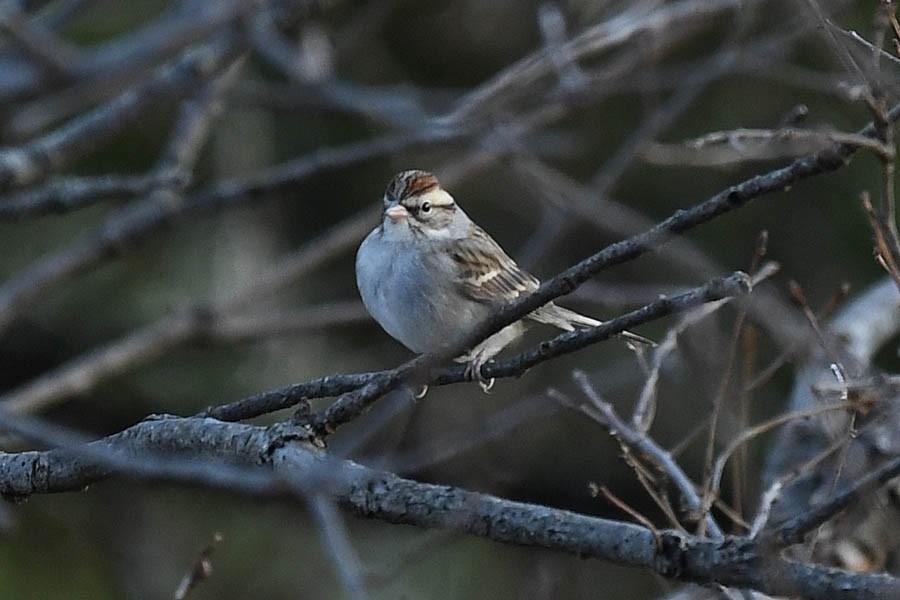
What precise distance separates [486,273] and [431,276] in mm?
200

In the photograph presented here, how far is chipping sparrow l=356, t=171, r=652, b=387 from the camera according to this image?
13.1 feet

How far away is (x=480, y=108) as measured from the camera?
5.04m

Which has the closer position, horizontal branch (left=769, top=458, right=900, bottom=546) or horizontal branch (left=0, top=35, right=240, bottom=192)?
horizontal branch (left=769, top=458, right=900, bottom=546)

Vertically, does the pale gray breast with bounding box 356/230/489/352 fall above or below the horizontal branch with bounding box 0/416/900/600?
above

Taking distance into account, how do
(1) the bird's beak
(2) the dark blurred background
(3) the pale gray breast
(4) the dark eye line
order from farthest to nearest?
(2) the dark blurred background, (4) the dark eye line, (1) the bird's beak, (3) the pale gray breast

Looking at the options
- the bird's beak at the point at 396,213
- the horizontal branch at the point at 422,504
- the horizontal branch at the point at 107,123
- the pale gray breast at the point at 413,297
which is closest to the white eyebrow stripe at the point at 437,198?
the bird's beak at the point at 396,213

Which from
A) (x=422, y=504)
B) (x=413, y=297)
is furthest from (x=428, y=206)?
(x=422, y=504)

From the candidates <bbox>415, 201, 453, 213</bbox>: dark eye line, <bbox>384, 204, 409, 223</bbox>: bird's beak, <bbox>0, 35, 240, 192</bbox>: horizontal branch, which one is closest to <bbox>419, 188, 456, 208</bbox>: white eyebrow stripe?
<bbox>415, 201, 453, 213</bbox>: dark eye line

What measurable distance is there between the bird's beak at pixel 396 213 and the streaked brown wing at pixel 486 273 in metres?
0.17

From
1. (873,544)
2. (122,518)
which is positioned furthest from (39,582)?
(873,544)

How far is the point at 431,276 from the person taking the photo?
13.5ft

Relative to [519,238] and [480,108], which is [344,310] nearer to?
[480,108]

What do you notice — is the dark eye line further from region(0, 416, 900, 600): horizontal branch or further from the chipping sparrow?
region(0, 416, 900, 600): horizontal branch

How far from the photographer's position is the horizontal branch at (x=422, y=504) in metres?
1.73
